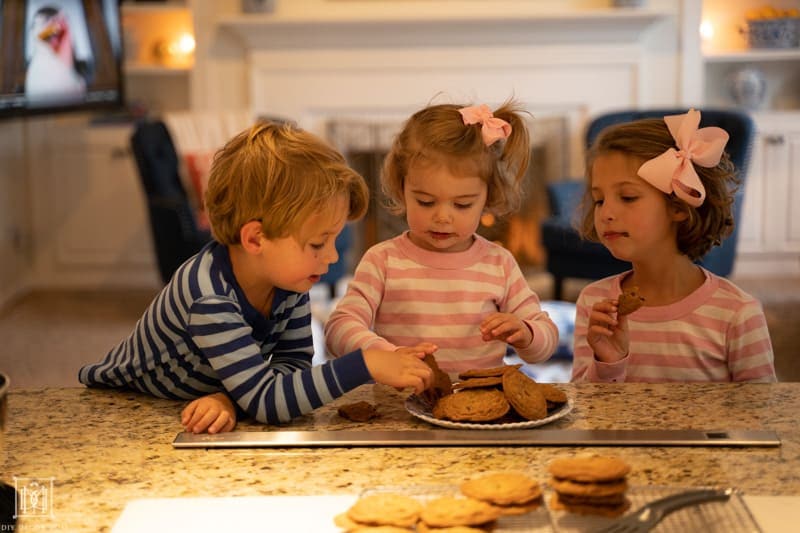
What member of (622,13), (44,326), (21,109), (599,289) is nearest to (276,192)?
(599,289)

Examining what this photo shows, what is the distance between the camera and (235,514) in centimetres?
96

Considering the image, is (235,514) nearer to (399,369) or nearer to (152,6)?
(399,369)

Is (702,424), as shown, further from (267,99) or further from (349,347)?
(267,99)

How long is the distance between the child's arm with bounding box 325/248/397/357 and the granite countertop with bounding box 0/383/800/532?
0.96 feet

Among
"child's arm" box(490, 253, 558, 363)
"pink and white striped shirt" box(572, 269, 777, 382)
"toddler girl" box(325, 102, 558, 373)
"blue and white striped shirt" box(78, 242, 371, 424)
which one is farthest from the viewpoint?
"toddler girl" box(325, 102, 558, 373)

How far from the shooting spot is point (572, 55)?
5.91 meters

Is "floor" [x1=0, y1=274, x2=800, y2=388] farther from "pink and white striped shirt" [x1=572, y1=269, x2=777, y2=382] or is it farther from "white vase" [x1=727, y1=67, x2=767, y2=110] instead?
"pink and white striped shirt" [x1=572, y1=269, x2=777, y2=382]

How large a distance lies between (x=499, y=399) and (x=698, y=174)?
79cm

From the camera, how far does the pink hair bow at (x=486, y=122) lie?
70.4 inches

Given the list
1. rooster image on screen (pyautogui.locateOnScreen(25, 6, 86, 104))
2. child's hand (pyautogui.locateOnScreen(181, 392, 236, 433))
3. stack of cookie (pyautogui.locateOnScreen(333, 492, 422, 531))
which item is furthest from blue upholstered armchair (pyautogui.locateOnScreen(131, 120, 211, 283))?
stack of cookie (pyautogui.locateOnScreen(333, 492, 422, 531))

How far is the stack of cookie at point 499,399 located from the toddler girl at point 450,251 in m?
0.47

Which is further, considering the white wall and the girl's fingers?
the white wall

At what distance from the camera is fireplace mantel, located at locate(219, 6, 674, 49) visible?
5.77 meters

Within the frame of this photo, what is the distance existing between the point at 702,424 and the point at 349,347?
2.00 ft
